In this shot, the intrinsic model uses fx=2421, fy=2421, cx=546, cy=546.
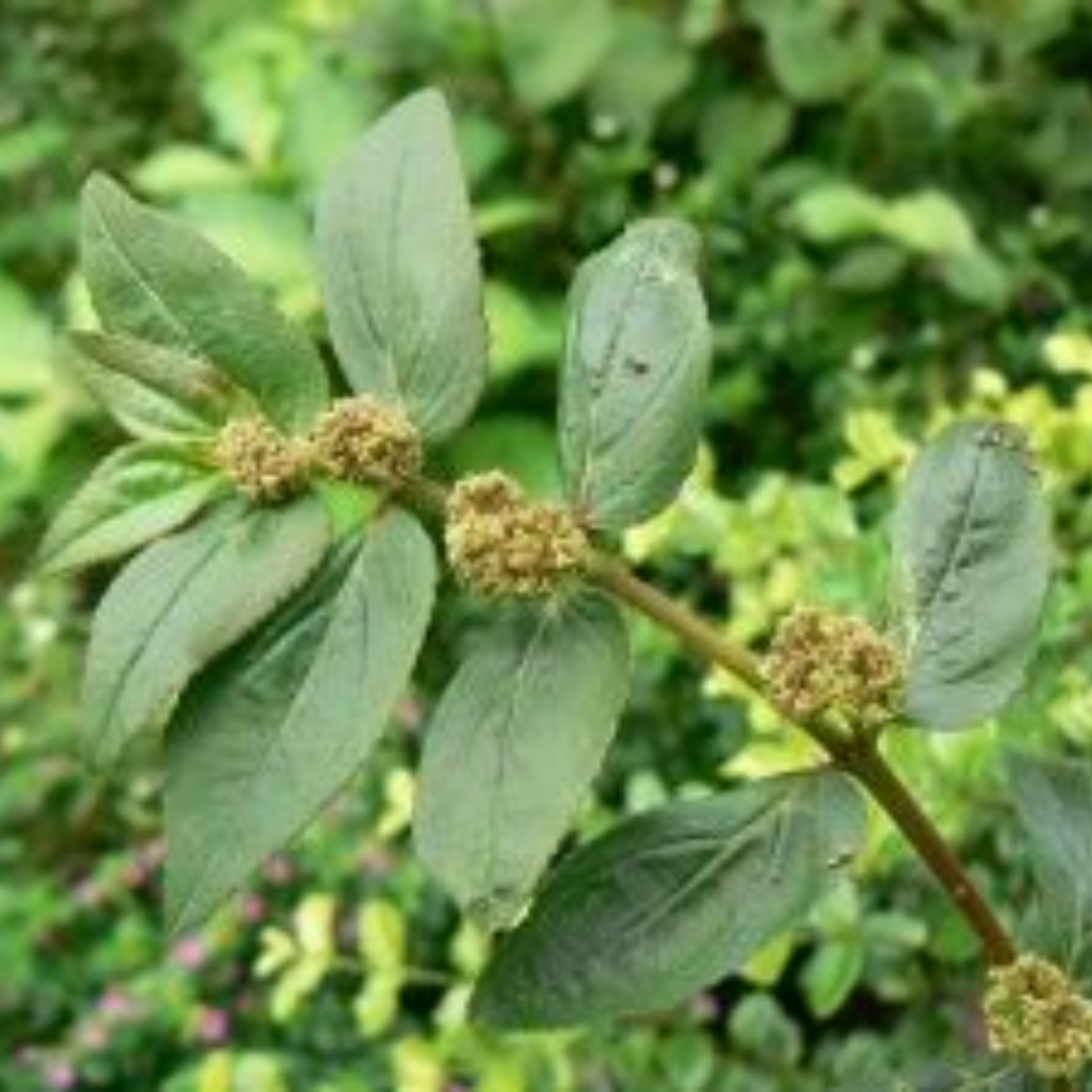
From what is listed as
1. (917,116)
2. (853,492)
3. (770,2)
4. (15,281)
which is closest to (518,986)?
(853,492)

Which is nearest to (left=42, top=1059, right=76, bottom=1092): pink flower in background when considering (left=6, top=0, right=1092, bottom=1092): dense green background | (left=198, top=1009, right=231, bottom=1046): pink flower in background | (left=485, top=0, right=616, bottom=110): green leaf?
(left=6, top=0, right=1092, bottom=1092): dense green background

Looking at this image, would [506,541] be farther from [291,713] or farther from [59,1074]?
[59,1074]

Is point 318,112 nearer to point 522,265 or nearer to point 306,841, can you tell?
point 522,265

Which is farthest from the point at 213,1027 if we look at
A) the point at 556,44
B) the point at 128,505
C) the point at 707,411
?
the point at 128,505

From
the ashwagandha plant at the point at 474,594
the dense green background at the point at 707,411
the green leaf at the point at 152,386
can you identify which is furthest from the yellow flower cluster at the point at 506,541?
the dense green background at the point at 707,411

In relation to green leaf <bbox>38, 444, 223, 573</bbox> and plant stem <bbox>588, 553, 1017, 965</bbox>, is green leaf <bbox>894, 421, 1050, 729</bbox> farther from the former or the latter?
green leaf <bbox>38, 444, 223, 573</bbox>

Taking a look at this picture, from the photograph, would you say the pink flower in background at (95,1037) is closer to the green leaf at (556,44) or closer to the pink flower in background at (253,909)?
the pink flower in background at (253,909)
